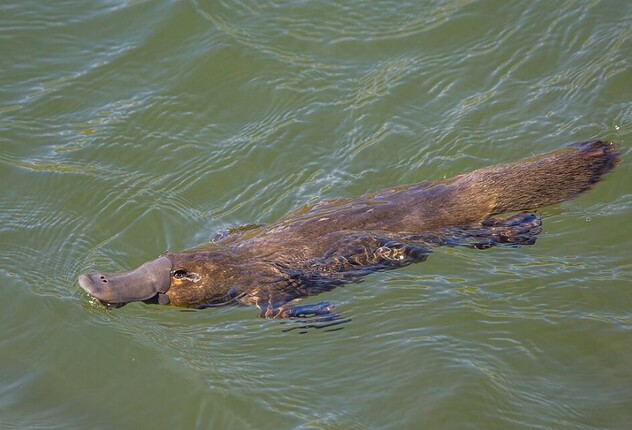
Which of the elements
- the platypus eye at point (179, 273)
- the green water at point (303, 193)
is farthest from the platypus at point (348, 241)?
the green water at point (303, 193)

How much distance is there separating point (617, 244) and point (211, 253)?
3.02m

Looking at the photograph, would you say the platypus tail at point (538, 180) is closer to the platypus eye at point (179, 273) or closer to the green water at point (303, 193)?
the green water at point (303, 193)

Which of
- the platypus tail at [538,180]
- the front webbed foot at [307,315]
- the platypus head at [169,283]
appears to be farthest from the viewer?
the platypus tail at [538,180]

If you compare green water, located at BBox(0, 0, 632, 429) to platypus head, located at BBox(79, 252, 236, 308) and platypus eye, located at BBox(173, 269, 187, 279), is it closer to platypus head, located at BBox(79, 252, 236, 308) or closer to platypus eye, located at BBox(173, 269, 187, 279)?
platypus head, located at BBox(79, 252, 236, 308)

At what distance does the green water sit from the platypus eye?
33 centimetres

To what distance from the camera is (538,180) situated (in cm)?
725

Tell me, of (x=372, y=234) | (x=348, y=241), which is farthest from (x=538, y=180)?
(x=348, y=241)

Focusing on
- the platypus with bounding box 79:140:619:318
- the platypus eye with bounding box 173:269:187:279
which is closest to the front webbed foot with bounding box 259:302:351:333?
the platypus with bounding box 79:140:619:318

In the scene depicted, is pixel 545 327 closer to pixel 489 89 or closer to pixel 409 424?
pixel 409 424

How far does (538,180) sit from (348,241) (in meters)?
1.54

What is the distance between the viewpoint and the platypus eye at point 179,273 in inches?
272

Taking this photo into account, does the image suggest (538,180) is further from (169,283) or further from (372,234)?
(169,283)

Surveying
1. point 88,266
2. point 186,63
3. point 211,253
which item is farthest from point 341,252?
point 186,63

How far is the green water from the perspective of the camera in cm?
626
